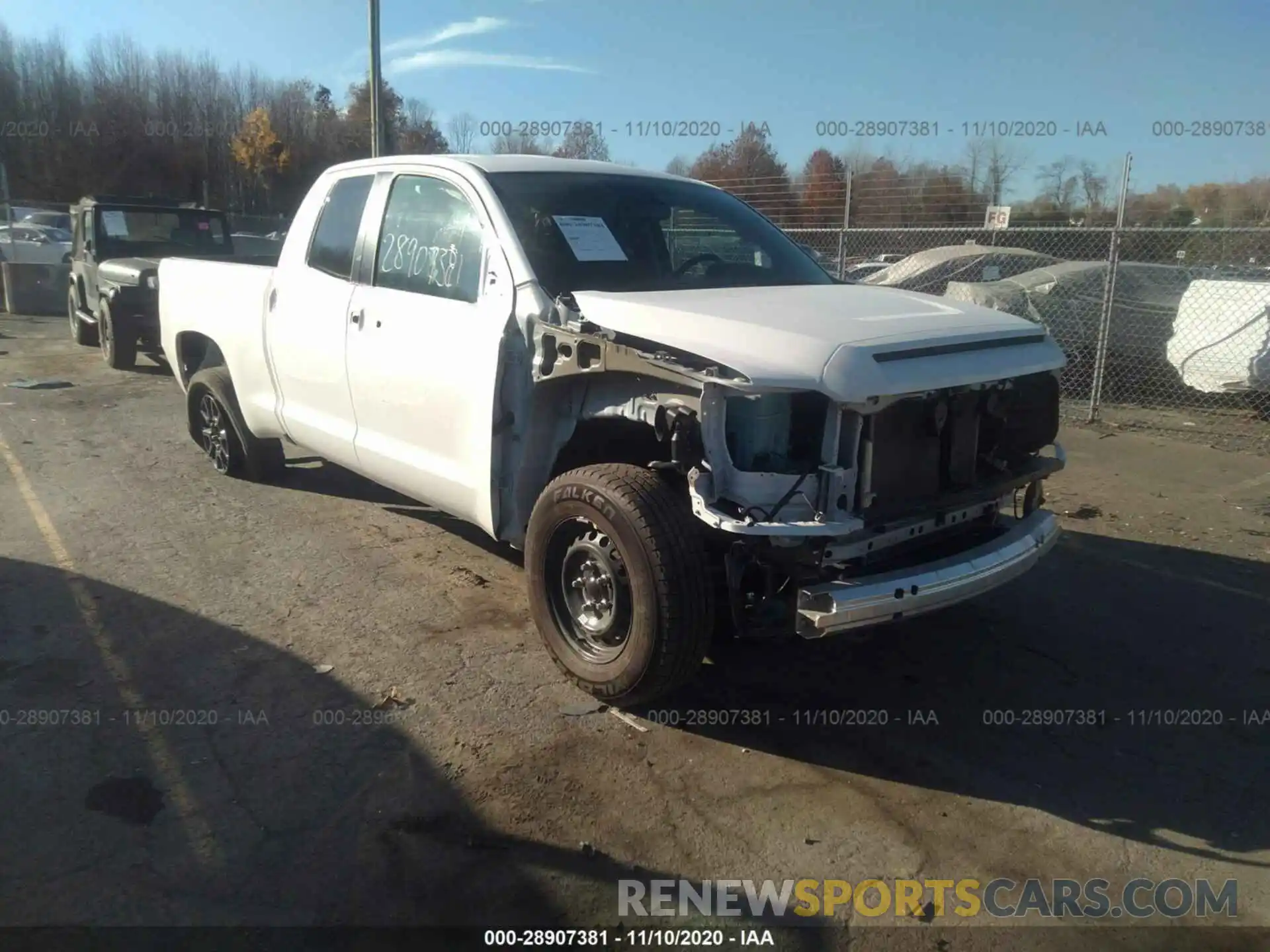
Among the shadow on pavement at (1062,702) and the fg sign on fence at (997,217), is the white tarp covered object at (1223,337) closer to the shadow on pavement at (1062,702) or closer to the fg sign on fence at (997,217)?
the fg sign on fence at (997,217)

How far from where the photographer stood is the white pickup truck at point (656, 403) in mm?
3340

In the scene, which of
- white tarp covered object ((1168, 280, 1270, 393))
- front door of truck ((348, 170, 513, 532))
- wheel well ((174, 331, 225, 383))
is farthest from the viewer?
white tarp covered object ((1168, 280, 1270, 393))

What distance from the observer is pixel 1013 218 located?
17609mm

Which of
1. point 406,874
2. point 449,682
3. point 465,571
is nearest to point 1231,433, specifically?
point 465,571

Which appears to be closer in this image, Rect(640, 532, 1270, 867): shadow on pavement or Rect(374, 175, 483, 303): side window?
Rect(640, 532, 1270, 867): shadow on pavement

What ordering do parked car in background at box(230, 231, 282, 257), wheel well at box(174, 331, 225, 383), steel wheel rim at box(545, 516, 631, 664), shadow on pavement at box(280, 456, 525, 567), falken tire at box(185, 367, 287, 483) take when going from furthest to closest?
parked car in background at box(230, 231, 282, 257)
wheel well at box(174, 331, 225, 383)
falken tire at box(185, 367, 287, 483)
shadow on pavement at box(280, 456, 525, 567)
steel wheel rim at box(545, 516, 631, 664)

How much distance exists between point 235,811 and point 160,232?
39.4 ft

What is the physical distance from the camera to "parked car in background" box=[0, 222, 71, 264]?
73.9 ft

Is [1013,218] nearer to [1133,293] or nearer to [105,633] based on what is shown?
[1133,293]

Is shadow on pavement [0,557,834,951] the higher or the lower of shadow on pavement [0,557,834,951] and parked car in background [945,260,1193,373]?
the lower

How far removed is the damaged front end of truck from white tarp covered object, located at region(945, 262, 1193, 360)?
23.4 feet

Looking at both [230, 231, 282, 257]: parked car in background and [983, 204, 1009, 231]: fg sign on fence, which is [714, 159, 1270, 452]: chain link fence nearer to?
[983, 204, 1009, 231]: fg sign on fence

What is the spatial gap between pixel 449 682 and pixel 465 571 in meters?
1.30

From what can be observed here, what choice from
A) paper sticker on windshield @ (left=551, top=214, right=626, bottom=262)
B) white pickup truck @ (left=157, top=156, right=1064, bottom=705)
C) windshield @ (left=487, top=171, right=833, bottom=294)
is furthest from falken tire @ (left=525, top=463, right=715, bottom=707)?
paper sticker on windshield @ (left=551, top=214, right=626, bottom=262)
